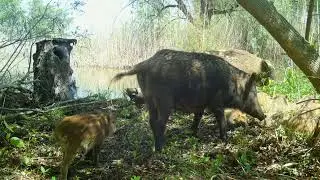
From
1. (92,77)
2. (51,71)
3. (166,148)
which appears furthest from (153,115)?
(92,77)

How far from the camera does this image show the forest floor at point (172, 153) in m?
5.10

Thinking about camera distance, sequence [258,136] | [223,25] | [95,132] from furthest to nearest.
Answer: [223,25]
[258,136]
[95,132]

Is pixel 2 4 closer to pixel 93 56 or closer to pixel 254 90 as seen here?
pixel 93 56

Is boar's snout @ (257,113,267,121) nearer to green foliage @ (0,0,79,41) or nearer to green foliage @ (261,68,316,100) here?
green foliage @ (261,68,316,100)

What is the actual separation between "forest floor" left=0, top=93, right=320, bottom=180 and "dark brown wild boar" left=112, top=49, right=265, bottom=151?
32 cm

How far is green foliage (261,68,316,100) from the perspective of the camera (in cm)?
800

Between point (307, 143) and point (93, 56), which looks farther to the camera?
point (93, 56)

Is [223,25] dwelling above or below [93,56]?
above

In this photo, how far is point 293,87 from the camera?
8.29m

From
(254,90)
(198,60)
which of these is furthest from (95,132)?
(254,90)

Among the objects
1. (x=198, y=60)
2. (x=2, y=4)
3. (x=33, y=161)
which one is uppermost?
(x=2, y=4)

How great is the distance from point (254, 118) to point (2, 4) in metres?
5.87

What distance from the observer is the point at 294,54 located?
5.04 metres

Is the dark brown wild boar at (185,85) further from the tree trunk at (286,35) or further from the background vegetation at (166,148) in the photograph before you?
the tree trunk at (286,35)
